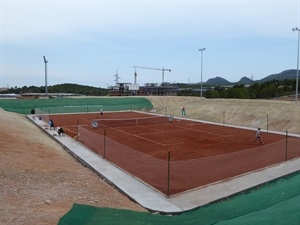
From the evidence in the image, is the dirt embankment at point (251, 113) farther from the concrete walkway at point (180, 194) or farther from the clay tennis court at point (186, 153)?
the concrete walkway at point (180, 194)

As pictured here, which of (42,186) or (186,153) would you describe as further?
(186,153)

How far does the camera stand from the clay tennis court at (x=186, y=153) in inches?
621

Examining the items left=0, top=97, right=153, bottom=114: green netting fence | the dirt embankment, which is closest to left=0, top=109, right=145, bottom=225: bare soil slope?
the dirt embankment

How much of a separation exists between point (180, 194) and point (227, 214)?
3.04 m

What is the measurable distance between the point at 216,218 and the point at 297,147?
16.8 metres

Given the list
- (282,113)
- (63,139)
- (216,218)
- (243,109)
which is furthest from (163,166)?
(243,109)

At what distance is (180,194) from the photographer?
13398 millimetres

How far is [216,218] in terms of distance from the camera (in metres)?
10.3

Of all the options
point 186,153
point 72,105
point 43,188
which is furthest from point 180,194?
point 72,105

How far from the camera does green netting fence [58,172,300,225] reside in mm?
8148

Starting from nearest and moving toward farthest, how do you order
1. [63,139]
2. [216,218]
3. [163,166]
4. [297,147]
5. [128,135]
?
[216,218] → [163,166] → [297,147] → [63,139] → [128,135]

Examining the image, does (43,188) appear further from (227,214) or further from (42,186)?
(227,214)

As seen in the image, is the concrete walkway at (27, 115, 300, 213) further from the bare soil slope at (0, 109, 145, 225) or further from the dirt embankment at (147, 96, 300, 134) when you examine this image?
the dirt embankment at (147, 96, 300, 134)

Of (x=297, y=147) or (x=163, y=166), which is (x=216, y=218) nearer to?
(x=163, y=166)
